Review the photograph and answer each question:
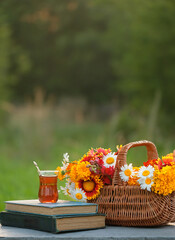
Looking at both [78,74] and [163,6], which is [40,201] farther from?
[78,74]

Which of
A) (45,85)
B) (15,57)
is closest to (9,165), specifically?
(15,57)

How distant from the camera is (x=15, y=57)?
23.1m

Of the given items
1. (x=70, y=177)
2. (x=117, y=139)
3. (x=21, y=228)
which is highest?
(x=117, y=139)

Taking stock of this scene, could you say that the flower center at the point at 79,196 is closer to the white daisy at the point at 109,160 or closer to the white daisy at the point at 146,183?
the white daisy at the point at 109,160

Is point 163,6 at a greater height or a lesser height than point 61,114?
greater

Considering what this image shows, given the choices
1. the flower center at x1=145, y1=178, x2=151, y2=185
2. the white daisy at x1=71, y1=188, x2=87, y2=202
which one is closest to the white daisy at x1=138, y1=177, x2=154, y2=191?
the flower center at x1=145, y1=178, x2=151, y2=185

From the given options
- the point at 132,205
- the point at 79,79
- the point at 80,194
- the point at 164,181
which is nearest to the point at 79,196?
the point at 80,194

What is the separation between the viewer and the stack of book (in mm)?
1937

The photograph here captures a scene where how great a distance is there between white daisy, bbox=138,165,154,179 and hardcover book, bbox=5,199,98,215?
222mm

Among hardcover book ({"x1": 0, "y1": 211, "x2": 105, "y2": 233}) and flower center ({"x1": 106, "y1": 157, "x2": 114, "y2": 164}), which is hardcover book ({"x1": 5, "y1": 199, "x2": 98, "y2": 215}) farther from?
flower center ({"x1": 106, "y1": 157, "x2": 114, "y2": 164})

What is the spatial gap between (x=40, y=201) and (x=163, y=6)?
9859 millimetres

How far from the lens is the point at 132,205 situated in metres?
2.11

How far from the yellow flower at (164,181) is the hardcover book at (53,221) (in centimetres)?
25

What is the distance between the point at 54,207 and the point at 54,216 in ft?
0.12
